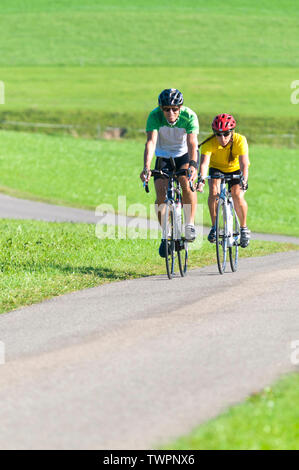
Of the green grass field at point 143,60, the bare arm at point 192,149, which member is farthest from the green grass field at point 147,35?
the bare arm at point 192,149

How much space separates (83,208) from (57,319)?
19.6 meters

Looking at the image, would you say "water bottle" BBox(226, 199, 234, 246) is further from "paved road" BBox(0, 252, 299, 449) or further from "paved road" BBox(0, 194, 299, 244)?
"paved road" BBox(0, 194, 299, 244)

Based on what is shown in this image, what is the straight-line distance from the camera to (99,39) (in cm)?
8169

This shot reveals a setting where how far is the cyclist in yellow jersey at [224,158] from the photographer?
1188cm

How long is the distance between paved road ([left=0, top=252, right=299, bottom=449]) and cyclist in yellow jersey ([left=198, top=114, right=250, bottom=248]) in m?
1.51

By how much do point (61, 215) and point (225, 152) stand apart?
14.5 m

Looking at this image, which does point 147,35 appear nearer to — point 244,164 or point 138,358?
A: point 244,164

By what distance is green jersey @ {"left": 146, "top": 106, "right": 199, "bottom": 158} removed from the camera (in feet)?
37.8

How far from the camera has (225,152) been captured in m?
12.3

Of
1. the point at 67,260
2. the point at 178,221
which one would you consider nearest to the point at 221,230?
the point at 178,221

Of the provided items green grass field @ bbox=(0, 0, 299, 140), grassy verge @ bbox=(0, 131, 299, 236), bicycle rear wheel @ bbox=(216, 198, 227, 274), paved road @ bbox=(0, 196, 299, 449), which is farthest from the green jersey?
green grass field @ bbox=(0, 0, 299, 140)

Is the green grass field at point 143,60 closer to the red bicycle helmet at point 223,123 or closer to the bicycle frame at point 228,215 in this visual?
the bicycle frame at point 228,215

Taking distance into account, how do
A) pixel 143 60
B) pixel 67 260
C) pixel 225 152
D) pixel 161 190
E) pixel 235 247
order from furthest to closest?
pixel 143 60
pixel 67 260
pixel 235 247
pixel 225 152
pixel 161 190

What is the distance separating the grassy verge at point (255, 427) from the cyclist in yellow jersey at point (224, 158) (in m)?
5.98
